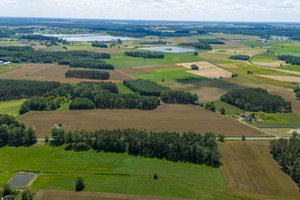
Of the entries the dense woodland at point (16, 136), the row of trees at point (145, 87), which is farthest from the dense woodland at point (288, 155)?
the dense woodland at point (16, 136)

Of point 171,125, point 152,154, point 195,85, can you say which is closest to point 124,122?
point 171,125

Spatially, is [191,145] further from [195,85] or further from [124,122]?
[195,85]

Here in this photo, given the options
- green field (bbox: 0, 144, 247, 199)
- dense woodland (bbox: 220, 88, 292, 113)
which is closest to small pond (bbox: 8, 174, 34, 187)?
green field (bbox: 0, 144, 247, 199)

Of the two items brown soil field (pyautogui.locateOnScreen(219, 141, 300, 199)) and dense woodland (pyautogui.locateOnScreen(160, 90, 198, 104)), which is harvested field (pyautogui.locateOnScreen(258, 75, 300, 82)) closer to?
dense woodland (pyautogui.locateOnScreen(160, 90, 198, 104))

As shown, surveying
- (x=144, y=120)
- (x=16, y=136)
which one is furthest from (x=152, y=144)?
(x=16, y=136)

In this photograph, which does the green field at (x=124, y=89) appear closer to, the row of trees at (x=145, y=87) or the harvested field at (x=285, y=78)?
the row of trees at (x=145, y=87)
